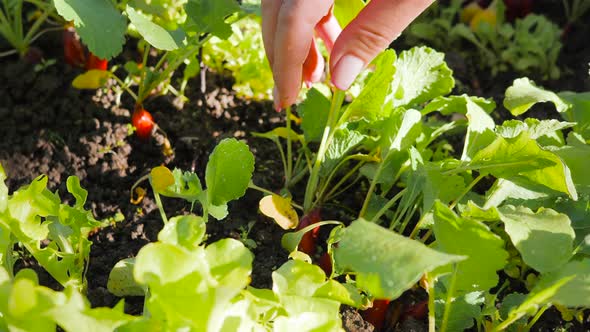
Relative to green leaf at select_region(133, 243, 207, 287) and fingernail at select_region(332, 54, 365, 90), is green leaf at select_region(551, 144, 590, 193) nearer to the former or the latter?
fingernail at select_region(332, 54, 365, 90)

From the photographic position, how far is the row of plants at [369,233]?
31.2 inches

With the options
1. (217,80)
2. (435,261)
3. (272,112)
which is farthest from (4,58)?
(435,261)

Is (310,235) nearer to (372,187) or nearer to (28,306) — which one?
(372,187)

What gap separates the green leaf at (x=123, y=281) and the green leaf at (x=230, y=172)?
6.6 inches

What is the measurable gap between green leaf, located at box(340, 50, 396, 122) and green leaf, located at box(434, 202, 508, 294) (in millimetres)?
380

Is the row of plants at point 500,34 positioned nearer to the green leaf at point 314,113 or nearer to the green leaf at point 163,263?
the green leaf at point 314,113

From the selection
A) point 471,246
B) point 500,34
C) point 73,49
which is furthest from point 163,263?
point 500,34

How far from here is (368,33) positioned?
1.12 m

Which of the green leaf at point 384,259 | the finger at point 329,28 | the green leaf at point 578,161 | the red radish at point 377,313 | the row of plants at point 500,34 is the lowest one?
the red radish at point 377,313

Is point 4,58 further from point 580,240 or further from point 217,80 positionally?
point 580,240

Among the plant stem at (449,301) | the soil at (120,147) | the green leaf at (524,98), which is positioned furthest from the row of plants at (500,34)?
the plant stem at (449,301)

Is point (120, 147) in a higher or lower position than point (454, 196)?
lower

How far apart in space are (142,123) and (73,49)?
0.35 metres

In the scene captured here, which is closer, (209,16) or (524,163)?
(524,163)
